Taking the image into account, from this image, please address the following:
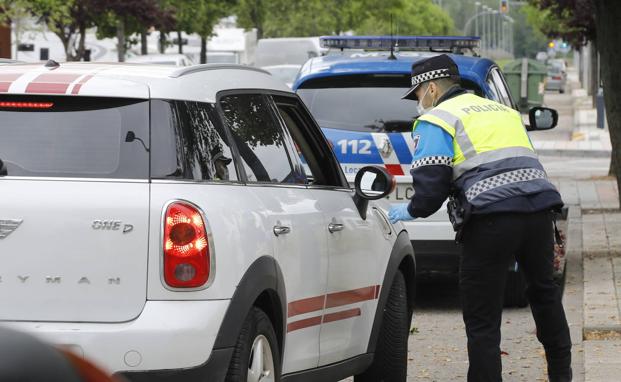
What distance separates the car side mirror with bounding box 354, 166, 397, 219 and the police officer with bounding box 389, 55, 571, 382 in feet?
0.46

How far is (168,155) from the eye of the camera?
16.5ft

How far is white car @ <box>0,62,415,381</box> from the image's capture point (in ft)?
15.9

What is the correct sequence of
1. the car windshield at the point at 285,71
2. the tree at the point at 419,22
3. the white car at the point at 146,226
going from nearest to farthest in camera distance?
the white car at the point at 146,226 < the car windshield at the point at 285,71 < the tree at the point at 419,22

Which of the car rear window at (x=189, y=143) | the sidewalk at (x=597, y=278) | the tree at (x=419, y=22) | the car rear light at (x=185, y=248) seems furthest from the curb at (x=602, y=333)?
the tree at (x=419, y=22)

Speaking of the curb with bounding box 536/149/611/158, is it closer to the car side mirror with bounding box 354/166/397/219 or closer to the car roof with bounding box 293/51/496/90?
the car roof with bounding box 293/51/496/90

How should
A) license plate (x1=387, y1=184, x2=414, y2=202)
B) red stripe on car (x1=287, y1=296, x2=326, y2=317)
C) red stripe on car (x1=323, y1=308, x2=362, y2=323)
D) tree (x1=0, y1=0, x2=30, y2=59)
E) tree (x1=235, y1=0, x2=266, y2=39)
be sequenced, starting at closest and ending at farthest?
red stripe on car (x1=287, y1=296, x2=326, y2=317), red stripe on car (x1=323, y1=308, x2=362, y2=323), license plate (x1=387, y1=184, x2=414, y2=202), tree (x1=0, y1=0, x2=30, y2=59), tree (x1=235, y1=0, x2=266, y2=39)

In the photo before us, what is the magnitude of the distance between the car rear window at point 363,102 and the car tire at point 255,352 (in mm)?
4518

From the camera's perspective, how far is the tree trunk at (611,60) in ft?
48.8

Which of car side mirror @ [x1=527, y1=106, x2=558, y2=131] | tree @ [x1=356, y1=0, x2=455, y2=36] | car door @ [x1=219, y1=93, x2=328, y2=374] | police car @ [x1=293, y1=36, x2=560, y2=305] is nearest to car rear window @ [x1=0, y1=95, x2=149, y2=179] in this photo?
car door @ [x1=219, y1=93, x2=328, y2=374]

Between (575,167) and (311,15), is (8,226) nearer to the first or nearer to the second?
(575,167)

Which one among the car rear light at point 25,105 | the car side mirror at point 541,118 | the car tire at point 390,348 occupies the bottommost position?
the car tire at point 390,348

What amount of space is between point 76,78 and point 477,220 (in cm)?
216

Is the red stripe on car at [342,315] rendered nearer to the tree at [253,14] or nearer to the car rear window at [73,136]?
the car rear window at [73,136]

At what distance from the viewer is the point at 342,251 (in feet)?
20.6
